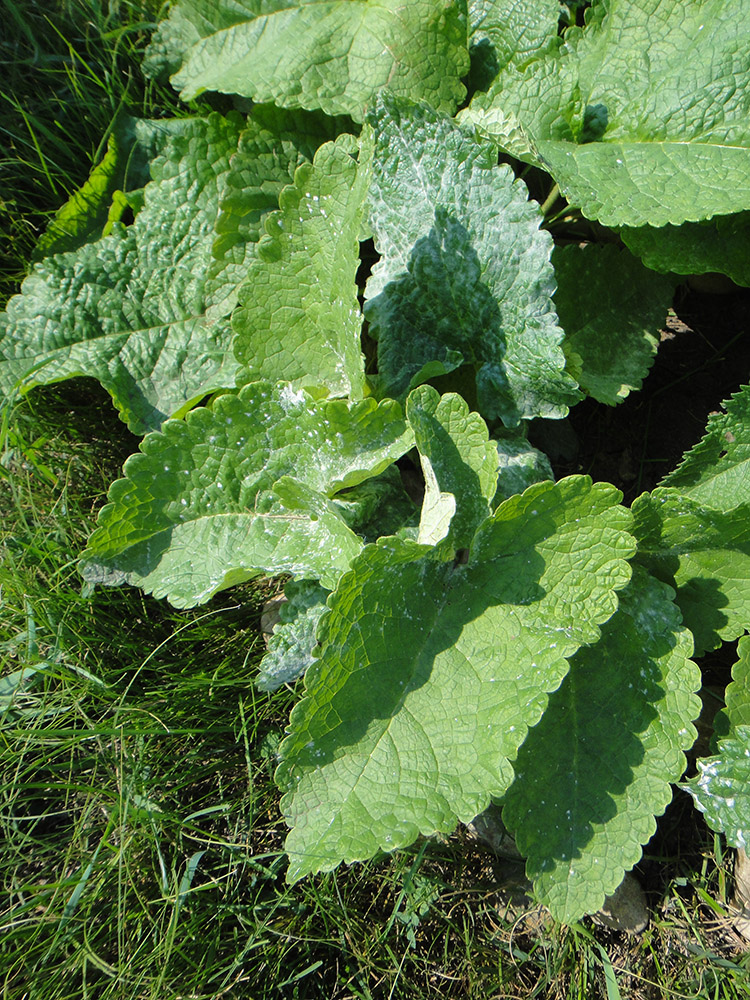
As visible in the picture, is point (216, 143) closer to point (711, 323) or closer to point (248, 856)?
point (711, 323)

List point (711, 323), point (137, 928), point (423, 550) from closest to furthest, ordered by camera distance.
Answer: point (423, 550)
point (137, 928)
point (711, 323)

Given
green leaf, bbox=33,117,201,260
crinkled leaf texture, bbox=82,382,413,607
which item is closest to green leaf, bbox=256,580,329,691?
crinkled leaf texture, bbox=82,382,413,607

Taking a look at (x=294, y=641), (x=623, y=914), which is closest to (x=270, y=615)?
(x=294, y=641)

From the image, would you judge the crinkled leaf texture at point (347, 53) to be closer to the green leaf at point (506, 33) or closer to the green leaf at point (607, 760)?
the green leaf at point (506, 33)

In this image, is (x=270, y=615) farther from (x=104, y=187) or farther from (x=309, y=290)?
(x=104, y=187)

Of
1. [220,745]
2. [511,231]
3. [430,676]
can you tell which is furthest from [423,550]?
[220,745]

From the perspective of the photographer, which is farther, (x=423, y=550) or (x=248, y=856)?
(x=248, y=856)
